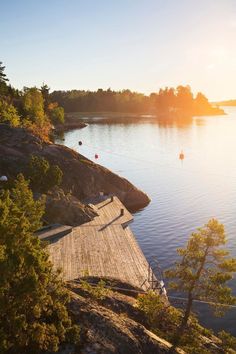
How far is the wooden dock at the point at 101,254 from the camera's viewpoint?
29.9 m

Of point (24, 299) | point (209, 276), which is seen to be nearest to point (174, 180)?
point (209, 276)

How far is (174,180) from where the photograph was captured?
7400 centimetres

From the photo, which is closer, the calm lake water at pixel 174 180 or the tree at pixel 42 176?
the tree at pixel 42 176

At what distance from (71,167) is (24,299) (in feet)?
135

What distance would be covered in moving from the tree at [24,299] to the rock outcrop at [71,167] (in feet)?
115

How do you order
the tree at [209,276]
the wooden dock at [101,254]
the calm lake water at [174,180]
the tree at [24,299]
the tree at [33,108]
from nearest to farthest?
the tree at [24,299]
the tree at [209,276]
the wooden dock at [101,254]
the calm lake water at [174,180]
the tree at [33,108]

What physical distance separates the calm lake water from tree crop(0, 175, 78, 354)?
59.0 feet

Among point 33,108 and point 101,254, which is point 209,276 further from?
point 33,108

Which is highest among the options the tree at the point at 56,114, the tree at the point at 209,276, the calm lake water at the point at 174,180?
the tree at the point at 56,114

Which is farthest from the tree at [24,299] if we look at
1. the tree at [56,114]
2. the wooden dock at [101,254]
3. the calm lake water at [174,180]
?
the tree at [56,114]

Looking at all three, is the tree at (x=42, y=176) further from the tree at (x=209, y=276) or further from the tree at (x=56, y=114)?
the tree at (x=56, y=114)

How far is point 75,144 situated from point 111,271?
96.6 m

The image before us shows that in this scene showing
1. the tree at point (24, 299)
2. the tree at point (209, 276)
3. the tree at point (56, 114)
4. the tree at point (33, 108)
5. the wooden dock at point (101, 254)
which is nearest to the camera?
the tree at point (24, 299)

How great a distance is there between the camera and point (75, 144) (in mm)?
124375
